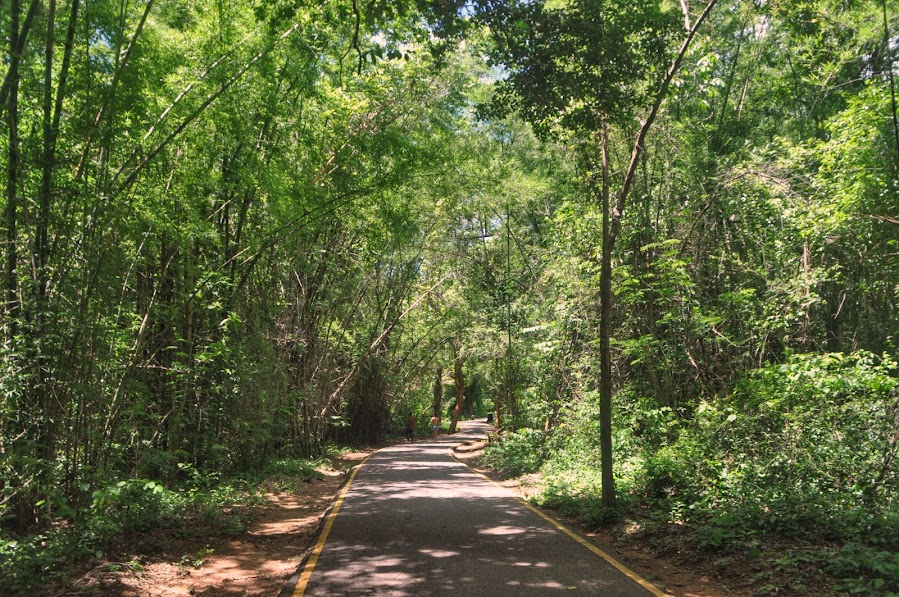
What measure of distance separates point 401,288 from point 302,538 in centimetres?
1640

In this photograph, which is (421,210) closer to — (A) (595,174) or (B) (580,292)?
(B) (580,292)

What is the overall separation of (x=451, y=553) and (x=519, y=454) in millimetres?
10611

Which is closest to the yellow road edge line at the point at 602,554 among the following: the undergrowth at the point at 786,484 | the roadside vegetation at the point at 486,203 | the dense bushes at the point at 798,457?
the undergrowth at the point at 786,484

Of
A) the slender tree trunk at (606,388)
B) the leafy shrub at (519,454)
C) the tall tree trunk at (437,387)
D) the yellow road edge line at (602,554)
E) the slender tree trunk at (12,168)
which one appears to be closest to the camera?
the yellow road edge line at (602,554)

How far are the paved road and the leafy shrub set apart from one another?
13.2 feet

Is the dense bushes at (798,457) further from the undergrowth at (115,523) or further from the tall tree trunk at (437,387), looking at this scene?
the tall tree trunk at (437,387)

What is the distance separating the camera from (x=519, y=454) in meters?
17.2

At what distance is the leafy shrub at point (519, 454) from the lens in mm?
15445

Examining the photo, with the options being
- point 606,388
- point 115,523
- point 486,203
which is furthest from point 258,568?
point 486,203

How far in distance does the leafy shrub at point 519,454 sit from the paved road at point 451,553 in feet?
13.2

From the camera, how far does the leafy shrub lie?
15445 millimetres

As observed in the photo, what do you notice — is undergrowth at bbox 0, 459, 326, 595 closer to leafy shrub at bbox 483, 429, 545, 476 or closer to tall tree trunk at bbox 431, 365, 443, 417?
leafy shrub at bbox 483, 429, 545, 476

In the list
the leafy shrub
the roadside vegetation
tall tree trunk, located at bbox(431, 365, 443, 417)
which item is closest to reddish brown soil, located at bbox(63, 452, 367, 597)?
the roadside vegetation

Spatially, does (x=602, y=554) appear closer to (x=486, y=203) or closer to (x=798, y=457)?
(x=798, y=457)
